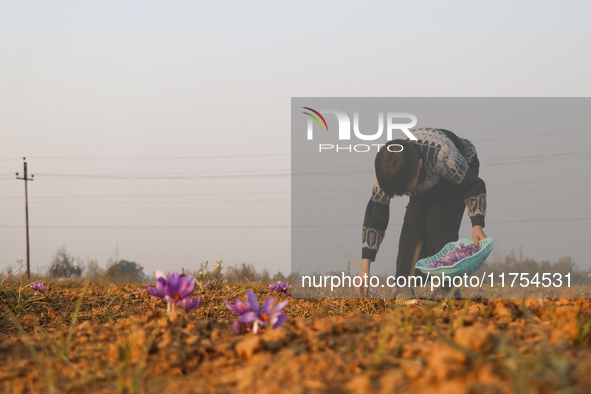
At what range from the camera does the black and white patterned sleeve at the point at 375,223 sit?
7.45m

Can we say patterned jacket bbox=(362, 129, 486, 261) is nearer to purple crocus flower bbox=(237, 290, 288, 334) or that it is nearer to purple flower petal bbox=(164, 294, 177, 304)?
purple flower petal bbox=(164, 294, 177, 304)

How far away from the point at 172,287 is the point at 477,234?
17.6 feet

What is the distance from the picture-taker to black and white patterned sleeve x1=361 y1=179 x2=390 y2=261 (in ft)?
24.4

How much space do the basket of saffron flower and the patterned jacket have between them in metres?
0.39

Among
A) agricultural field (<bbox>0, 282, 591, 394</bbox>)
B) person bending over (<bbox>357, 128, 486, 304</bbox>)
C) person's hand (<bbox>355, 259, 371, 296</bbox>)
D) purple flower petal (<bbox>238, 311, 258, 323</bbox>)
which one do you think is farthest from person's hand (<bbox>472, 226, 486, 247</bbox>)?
purple flower petal (<bbox>238, 311, 258, 323</bbox>)

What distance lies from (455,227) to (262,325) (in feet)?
17.5

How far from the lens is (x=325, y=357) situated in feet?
6.21

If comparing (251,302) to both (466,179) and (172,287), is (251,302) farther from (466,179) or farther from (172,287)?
(466,179)

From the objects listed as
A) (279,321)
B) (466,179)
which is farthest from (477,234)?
(279,321)

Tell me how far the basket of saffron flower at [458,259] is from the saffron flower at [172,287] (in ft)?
16.0

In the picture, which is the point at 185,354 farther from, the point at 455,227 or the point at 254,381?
the point at 455,227

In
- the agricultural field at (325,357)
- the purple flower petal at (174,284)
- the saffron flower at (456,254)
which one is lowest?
the saffron flower at (456,254)

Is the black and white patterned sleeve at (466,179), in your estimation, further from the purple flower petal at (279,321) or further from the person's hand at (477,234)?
the purple flower petal at (279,321)

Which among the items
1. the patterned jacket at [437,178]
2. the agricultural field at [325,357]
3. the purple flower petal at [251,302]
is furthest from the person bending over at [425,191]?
the purple flower petal at [251,302]
